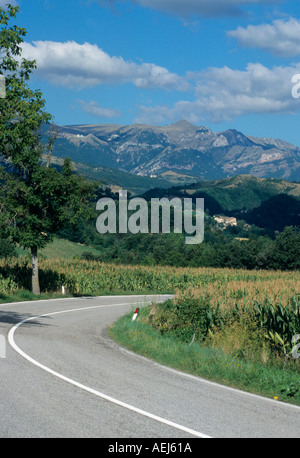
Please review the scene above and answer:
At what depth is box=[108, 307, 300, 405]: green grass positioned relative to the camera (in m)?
9.90

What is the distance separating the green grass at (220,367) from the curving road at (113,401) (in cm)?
45

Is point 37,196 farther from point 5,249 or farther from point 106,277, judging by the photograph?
point 5,249

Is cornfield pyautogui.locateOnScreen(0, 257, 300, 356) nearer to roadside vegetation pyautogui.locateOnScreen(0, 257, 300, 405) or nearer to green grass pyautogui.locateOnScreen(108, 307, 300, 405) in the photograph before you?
roadside vegetation pyautogui.locateOnScreen(0, 257, 300, 405)

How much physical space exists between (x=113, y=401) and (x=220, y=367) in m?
3.49

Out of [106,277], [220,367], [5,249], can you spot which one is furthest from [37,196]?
[5,249]

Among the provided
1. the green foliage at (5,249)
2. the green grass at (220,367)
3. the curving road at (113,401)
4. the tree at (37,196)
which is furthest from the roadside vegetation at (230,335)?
the green foliage at (5,249)

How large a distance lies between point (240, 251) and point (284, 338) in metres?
63.6

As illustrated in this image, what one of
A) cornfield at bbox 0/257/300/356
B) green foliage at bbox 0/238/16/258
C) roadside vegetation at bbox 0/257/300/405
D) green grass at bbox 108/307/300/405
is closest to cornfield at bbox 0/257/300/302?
cornfield at bbox 0/257/300/356

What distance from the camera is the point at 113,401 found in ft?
27.7

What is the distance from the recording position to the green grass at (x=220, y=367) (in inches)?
390

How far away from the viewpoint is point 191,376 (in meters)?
11.0

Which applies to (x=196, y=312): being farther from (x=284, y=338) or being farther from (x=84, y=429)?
(x=84, y=429)

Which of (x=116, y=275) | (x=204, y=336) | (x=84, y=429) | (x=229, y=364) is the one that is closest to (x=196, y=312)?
(x=204, y=336)

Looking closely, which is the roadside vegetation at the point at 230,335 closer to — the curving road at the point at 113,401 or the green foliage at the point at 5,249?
the curving road at the point at 113,401
